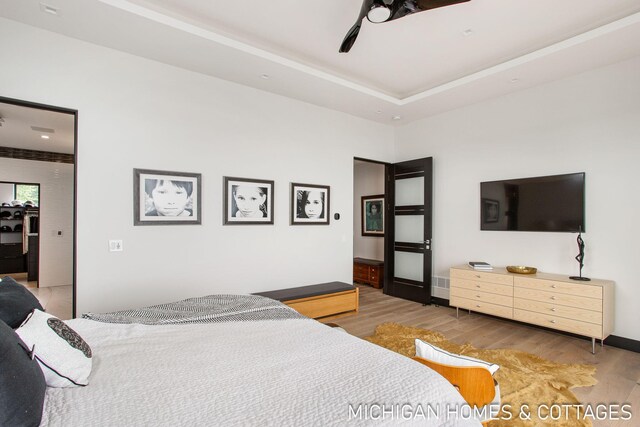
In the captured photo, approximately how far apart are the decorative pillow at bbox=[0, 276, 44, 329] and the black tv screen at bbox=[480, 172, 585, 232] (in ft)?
15.7

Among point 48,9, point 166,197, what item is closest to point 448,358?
point 166,197

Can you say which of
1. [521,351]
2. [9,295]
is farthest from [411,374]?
[521,351]

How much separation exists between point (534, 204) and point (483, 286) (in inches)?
47.5

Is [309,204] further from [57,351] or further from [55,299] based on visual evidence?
[55,299]

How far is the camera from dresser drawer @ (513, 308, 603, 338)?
10.7ft

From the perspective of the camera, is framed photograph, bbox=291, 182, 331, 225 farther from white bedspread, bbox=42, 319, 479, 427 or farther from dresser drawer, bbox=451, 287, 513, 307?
white bedspread, bbox=42, 319, 479, 427

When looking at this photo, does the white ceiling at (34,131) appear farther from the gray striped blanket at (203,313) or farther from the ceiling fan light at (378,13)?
the ceiling fan light at (378,13)

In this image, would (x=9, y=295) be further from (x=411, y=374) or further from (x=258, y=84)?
(x=258, y=84)

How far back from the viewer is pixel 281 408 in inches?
46.4

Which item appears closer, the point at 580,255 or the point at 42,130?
the point at 580,255

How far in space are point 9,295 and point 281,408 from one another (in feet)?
5.02

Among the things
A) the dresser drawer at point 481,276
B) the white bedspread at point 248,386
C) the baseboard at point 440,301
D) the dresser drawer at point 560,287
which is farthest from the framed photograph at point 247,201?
the dresser drawer at point 560,287

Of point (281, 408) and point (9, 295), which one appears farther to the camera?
point (9, 295)

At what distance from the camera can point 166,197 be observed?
3482mm
